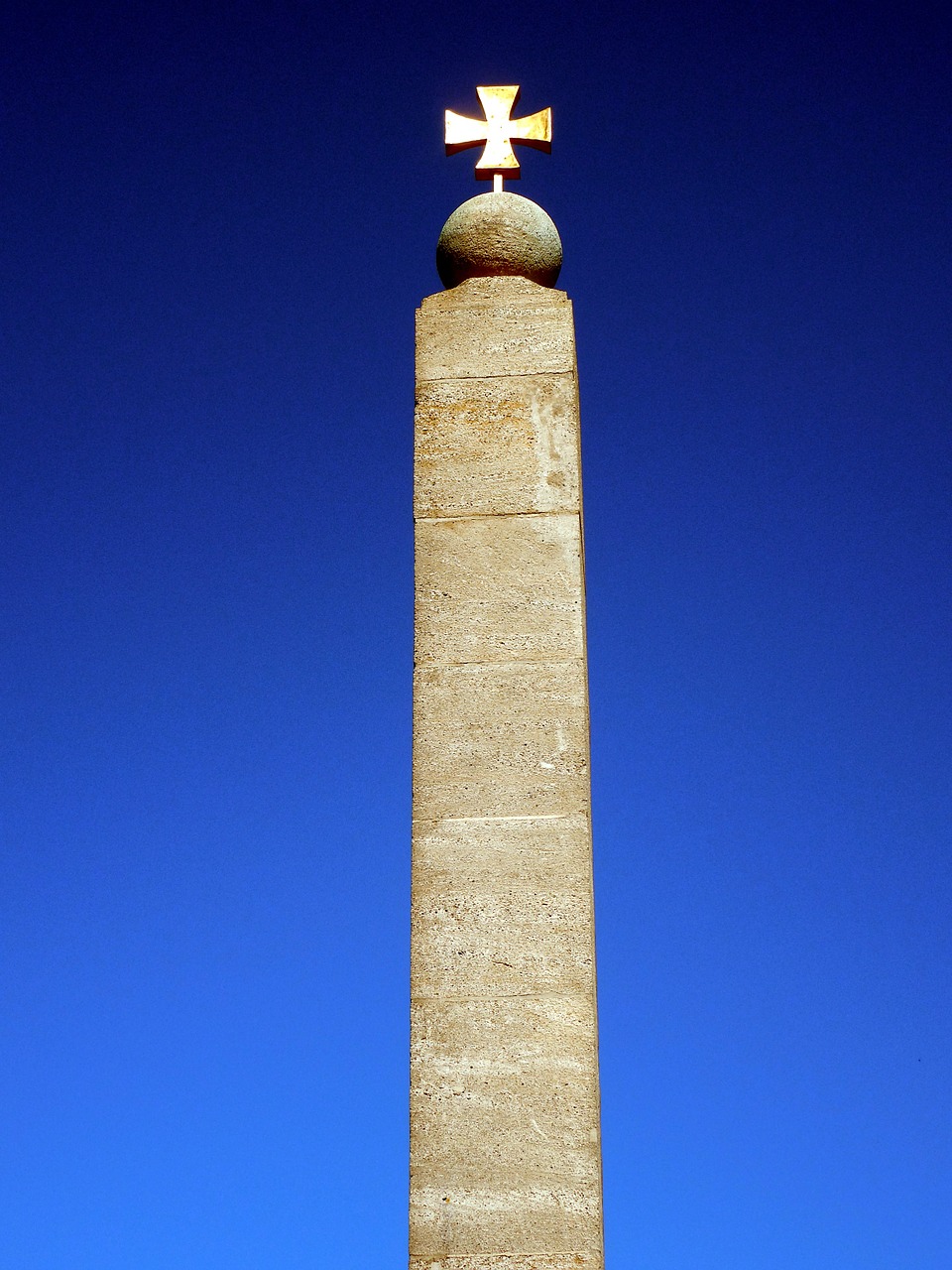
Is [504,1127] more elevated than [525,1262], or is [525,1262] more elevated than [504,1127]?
[504,1127]

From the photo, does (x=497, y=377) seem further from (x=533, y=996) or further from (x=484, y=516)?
(x=533, y=996)

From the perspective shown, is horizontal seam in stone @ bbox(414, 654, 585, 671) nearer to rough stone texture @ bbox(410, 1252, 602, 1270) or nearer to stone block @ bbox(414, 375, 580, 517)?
stone block @ bbox(414, 375, 580, 517)

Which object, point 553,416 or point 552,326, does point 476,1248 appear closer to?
point 553,416

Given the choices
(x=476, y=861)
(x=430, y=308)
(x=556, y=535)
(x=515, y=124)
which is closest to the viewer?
(x=476, y=861)

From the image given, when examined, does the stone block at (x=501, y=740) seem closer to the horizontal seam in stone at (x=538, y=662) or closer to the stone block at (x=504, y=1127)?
the horizontal seam in stone at (x=538, y=662)

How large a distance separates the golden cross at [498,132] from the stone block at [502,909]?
406 cm

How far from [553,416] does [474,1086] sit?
351 cm

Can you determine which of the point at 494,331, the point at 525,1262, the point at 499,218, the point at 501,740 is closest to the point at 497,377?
the point at 494,331

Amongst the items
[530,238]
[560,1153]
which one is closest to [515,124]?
[530,238]

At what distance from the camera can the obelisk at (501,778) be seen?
7293 millimetres

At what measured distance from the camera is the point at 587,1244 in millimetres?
7176

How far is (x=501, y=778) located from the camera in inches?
313

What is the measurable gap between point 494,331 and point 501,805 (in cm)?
271

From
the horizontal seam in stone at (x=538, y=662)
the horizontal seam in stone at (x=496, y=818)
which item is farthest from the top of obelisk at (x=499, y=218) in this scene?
the horizontal seam in stone at (x=496, y=818)
